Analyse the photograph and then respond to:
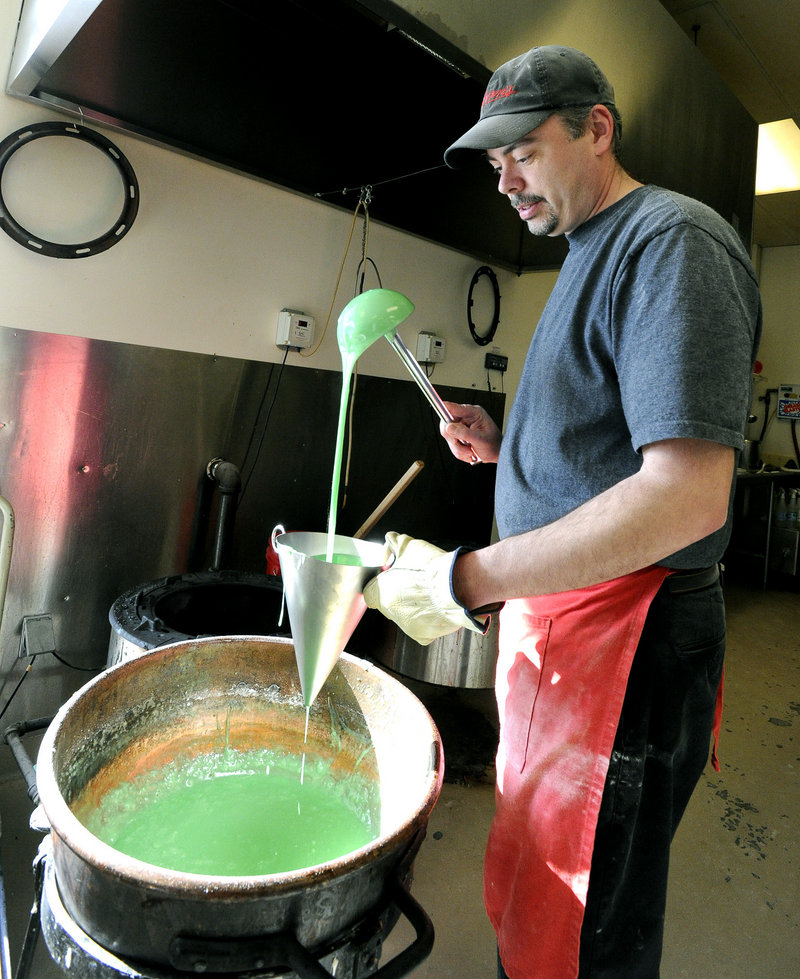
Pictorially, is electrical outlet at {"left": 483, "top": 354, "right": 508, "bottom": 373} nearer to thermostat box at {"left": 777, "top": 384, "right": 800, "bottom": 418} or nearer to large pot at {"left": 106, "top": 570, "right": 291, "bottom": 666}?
large pot at {"left": 106, "top": 570, "right": 291, "bottom": 666}

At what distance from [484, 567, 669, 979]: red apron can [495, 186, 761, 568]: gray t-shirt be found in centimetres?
14

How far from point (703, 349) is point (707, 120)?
188cm

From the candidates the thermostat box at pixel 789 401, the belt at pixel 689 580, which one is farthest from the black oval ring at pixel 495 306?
the thermostat box at pixel 789 401

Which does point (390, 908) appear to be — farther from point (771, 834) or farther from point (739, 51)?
point (739, 51)

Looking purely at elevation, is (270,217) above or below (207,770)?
above

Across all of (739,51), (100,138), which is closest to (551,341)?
(100,138)

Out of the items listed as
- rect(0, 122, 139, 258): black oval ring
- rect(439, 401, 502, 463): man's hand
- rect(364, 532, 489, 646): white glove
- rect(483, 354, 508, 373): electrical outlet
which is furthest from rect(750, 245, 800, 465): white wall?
rect(364, 532, 489, 646): white glove

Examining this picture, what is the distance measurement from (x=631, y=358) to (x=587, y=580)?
30 cm

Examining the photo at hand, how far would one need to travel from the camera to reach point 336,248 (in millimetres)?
2400

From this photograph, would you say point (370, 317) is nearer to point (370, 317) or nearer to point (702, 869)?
point (370, 317)

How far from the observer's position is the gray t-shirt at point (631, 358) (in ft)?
2.51

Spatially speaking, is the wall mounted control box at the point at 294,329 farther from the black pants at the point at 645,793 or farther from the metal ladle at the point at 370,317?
the black pants at the point at 645,793

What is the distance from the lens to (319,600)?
833 mm

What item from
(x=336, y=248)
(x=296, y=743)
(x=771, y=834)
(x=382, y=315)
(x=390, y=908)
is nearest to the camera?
(x=390, y=908)
